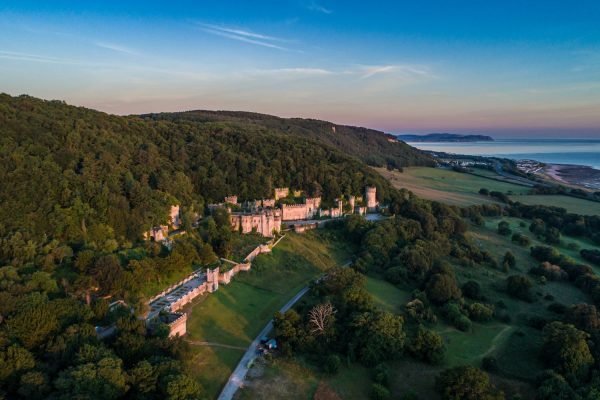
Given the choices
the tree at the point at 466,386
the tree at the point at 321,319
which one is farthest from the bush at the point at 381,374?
the tree at the point at 321,319

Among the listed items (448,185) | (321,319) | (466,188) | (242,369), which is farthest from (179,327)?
(448,185)

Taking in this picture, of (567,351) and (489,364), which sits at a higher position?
(567,351)

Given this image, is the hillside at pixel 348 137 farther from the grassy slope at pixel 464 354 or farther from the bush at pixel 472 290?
the bush at pixel 472 290

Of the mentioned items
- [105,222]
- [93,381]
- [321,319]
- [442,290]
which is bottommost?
[442,290]

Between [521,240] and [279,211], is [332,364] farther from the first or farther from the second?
[521,240]

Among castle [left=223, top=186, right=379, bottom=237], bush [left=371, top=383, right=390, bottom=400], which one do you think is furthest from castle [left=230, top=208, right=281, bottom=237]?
bush [left=371, top=383, right=390, bottom=400]

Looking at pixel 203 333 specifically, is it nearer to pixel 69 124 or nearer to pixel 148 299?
pixel 148 299
